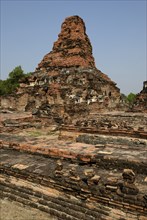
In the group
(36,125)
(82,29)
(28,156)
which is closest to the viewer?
(28,156)

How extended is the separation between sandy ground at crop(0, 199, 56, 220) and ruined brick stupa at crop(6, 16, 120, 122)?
8050mm

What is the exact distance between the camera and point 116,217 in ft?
9.74

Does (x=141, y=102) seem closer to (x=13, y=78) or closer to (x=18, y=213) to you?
(x=18, y=213)

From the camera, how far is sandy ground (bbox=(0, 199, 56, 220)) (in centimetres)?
335

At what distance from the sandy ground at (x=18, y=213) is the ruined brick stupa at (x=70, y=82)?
805 centimetres

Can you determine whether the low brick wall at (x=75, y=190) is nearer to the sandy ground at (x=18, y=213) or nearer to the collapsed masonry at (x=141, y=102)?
the sandy ground at (x=18, y=213)

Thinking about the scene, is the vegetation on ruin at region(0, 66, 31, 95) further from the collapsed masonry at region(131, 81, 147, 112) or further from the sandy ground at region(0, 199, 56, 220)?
the sandy ground at region(0, 199, 56, 220)

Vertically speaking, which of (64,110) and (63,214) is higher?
(64,110)

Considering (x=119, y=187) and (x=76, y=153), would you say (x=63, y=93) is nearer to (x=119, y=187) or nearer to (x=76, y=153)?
(x=76, y=153)

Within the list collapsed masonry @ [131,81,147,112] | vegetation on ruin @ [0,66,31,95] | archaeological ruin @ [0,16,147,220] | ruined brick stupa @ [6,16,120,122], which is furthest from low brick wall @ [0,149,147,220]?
vegetation on ruin @ [0,66,31,95]

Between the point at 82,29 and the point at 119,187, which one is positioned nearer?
the point at 119,187

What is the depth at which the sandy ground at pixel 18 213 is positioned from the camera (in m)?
3.35

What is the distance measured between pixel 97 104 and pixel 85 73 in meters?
2.37

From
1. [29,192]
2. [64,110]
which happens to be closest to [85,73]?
[64,110]
